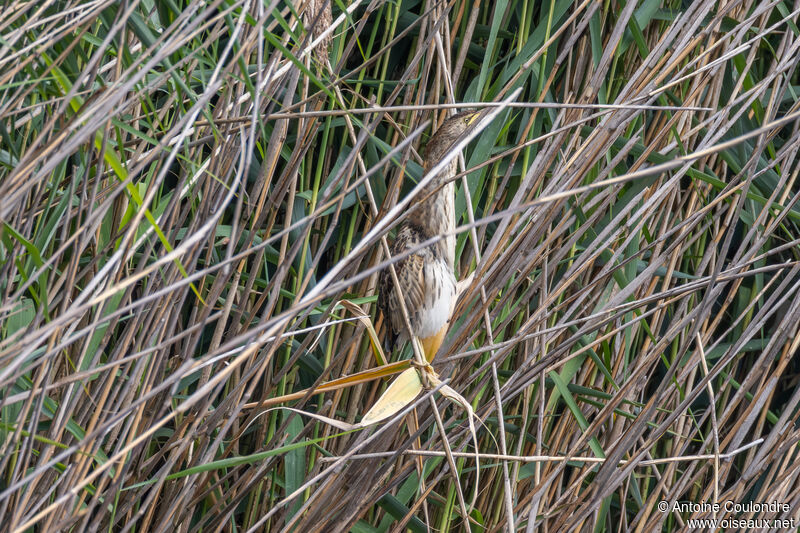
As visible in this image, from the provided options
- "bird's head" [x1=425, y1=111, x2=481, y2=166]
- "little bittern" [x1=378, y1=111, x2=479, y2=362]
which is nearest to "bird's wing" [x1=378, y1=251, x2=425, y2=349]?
"little bittern" [x1=378, y1=111, x2=479, y2=362]

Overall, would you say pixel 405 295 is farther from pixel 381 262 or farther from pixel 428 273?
pixel 381 262

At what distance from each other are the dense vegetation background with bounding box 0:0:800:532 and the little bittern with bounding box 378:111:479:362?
0.05 meters

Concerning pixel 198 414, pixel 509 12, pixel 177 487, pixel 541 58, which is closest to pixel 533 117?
pixel 541 58

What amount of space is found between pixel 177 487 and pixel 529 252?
74 cm

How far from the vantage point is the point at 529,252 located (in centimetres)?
136

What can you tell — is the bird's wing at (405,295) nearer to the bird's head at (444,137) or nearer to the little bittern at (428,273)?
the little bittern at (428,273)

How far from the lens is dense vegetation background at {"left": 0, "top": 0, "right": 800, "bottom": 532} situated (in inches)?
42.5

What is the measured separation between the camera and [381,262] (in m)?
1.21

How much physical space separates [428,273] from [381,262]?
49 cm

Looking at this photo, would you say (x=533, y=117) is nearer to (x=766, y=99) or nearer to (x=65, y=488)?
(x=766, y=99)

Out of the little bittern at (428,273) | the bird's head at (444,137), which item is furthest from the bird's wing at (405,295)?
the bird's head at (444,137)

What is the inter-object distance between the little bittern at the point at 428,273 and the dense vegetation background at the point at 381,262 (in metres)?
0.05

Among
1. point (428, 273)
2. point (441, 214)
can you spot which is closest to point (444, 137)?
point (441, 214)

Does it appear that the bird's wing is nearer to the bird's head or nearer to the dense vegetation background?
the dense vegetation background
